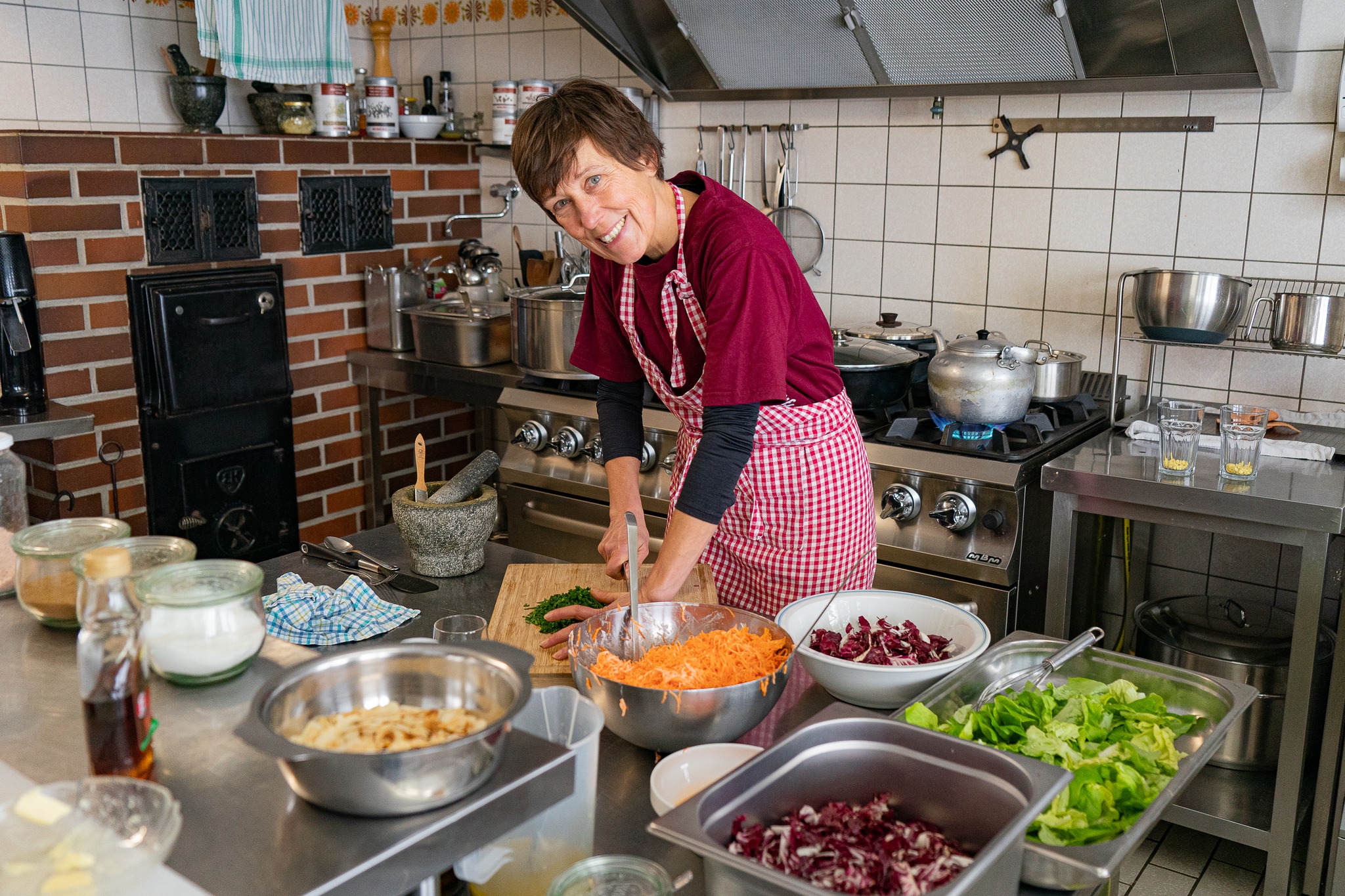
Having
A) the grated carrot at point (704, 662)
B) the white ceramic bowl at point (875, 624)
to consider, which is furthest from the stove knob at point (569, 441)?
the grated carrot at point (704, 662)

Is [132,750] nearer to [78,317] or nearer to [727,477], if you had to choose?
[727,477]

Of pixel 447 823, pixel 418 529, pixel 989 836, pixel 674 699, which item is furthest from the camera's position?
pixel 418 529

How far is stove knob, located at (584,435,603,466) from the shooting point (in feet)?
10.1

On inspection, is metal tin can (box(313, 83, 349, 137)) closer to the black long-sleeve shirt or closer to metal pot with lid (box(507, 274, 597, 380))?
metal pot with lid (box(507, 274, 597, 380))

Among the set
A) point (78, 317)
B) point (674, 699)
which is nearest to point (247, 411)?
point (78, 317)

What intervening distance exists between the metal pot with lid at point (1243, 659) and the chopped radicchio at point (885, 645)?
4.27 feet

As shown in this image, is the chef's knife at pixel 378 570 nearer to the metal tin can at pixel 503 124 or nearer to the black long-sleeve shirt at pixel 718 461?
the black long-sleeve shirt at pixel 718 461

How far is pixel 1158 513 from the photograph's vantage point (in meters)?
2.30

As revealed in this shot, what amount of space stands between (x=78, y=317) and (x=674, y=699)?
239 centimetres

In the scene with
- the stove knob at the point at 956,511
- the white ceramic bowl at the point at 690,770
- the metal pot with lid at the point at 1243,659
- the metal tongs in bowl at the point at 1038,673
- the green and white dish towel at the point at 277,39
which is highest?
the green and white dish towel at the point at 277,39

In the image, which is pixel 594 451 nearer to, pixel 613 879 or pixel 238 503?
pixel 238 503

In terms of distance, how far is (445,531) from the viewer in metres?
1.84

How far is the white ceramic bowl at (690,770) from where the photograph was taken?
1.16 meters

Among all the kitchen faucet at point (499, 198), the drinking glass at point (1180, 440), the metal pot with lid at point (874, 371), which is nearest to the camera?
the drinking glass at point (1180, 440)
